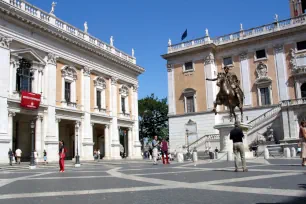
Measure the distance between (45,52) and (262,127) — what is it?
24.3 m

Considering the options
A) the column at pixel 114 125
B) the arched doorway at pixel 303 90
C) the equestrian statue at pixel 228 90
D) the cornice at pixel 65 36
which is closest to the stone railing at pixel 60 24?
the cornice at pixel 65 36

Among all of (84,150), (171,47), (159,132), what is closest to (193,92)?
(171,47)

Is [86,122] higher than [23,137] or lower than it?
higher

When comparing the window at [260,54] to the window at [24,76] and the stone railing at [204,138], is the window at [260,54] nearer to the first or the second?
the stone railing at [204,138]

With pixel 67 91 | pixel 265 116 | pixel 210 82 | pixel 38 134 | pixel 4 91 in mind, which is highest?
pixel 210 82

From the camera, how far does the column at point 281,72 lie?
3791 centimetres

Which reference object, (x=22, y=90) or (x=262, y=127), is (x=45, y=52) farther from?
(x=262, y=127)

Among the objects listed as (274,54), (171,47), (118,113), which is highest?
(171,47)

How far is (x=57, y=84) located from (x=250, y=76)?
80.2ft

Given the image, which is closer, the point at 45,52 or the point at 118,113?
the point at 45,52

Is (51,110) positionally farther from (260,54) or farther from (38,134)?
(260,54)

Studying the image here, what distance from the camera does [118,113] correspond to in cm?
3928

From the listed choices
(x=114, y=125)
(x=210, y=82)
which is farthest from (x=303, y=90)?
(x=114, y=125)

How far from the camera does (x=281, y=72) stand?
126 feet
